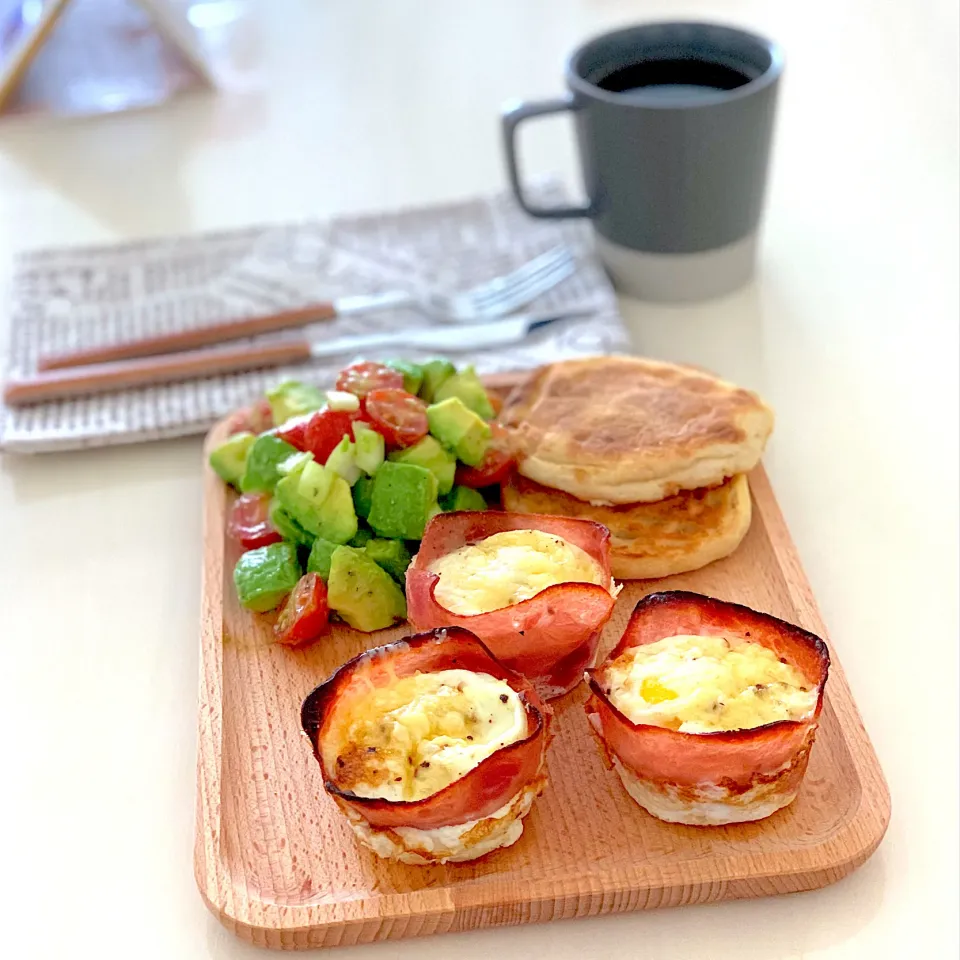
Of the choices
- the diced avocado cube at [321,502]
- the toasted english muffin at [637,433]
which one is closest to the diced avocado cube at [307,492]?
the diced avocado cube at [321,502]

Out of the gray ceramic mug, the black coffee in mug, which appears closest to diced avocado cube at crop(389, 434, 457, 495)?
the gray ceramic mug

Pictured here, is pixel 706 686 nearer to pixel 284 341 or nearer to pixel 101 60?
pixel 284 341

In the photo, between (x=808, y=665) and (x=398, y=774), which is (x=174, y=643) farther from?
(x=808, y=665)

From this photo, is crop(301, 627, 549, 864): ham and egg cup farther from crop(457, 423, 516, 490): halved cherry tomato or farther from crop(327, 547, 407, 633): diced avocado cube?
crop(457, 423, 516, 490): halved cherry tomato

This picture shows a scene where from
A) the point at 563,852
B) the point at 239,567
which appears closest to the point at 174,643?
the point at 239,567

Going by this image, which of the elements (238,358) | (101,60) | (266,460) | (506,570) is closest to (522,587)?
(506,570)
